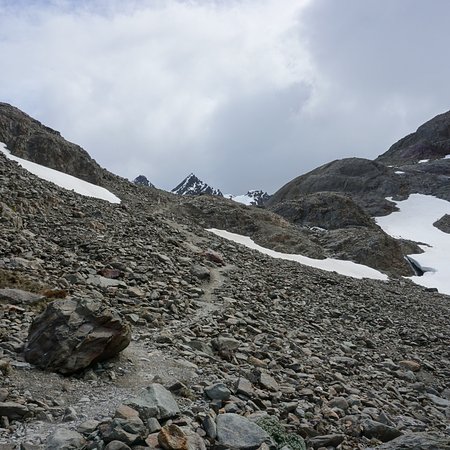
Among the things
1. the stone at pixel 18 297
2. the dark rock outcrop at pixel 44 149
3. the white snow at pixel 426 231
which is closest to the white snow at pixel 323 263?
the white snow at pixel 426 231

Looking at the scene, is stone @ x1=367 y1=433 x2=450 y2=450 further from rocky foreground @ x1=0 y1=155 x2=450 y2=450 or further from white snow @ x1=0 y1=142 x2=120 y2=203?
white snow @ x1=0 y1=142 x2=120 y2=203

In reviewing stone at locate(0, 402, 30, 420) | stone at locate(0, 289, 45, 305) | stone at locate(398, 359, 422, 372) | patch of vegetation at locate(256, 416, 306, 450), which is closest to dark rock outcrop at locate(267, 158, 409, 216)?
stone at locate(398, 359, 422, 372)

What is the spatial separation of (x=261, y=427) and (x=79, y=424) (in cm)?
301

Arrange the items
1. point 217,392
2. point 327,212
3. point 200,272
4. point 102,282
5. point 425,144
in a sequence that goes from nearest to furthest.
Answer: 1. point 217,392
2. point 102,282
3. point 200,272
4. point 327,212
5. point 425,144

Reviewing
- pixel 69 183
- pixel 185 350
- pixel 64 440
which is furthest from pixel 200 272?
pixel 69 183

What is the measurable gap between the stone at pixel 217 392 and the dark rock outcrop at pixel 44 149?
35845 millimetres

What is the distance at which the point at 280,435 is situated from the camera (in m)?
7.77

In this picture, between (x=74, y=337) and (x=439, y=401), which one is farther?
(x=439, y=401)

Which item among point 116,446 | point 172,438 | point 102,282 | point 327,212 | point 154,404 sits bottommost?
point 116,446

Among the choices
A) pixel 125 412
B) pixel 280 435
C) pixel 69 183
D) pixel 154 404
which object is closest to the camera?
pixel 125 412

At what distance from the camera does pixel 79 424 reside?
6859mm

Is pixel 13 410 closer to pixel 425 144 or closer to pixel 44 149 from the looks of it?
pixel 44 149

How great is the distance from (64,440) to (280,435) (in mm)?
3608

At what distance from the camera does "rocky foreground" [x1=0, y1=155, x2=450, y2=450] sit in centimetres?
725
